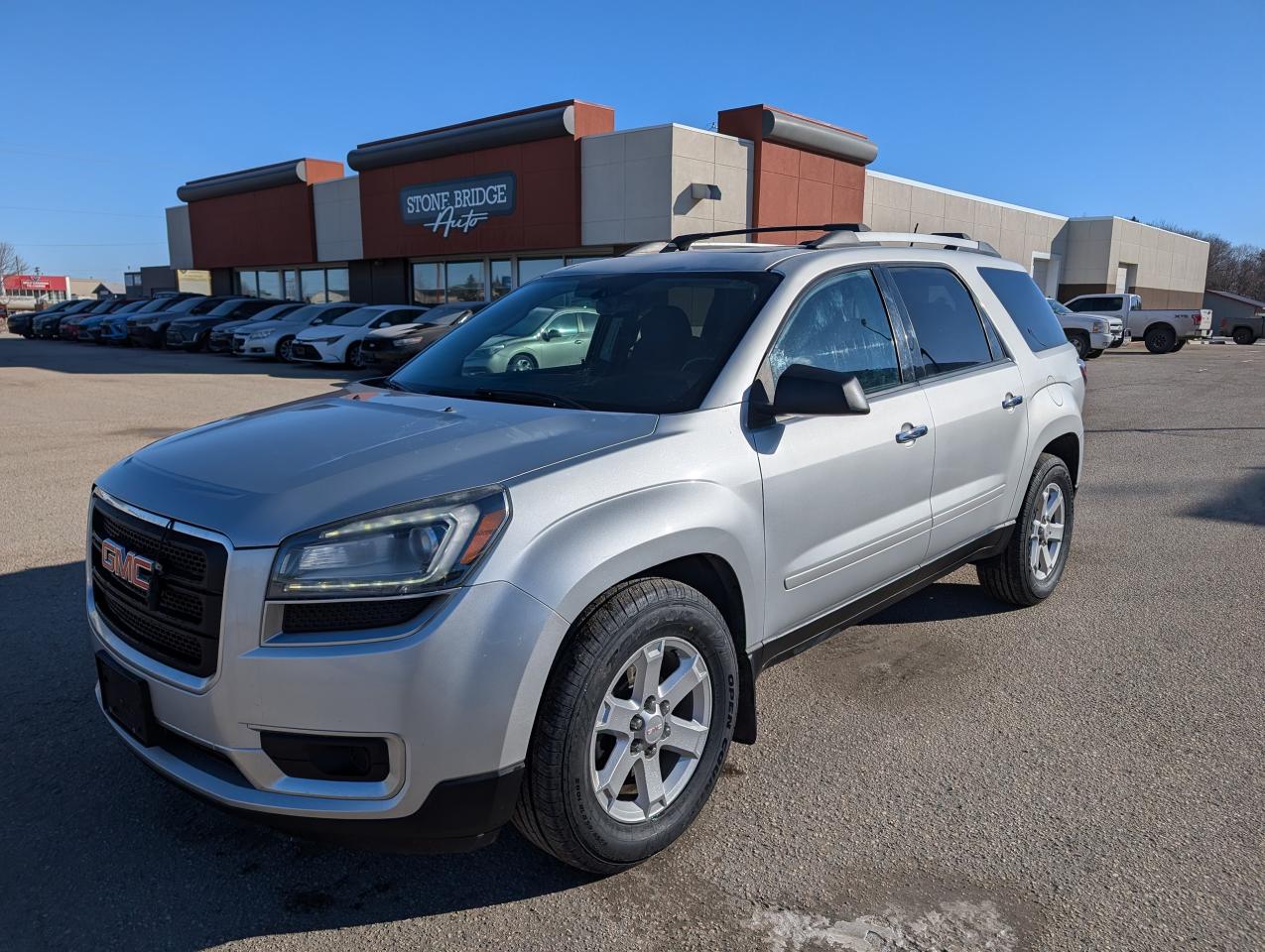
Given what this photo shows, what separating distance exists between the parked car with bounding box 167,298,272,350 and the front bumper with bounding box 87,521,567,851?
1021 inches

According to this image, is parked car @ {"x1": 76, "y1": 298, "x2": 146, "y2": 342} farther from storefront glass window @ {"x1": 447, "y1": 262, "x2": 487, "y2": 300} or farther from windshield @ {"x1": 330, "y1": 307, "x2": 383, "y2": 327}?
windshield @ {"x1": 330, "y1": 307, "x2": 383, "y2": 327}

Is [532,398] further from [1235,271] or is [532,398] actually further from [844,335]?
[1235,271]

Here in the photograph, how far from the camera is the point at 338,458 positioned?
2.64 metres

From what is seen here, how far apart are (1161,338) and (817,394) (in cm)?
3150

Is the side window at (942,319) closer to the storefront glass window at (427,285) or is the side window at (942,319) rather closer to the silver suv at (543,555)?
the silver suv at (543,555)

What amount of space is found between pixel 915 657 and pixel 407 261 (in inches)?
1062

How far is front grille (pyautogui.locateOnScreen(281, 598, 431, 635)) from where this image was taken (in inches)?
89.5

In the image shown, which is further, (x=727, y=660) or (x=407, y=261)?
(x=407, y=261)

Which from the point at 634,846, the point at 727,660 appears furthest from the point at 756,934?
the point at 727,660

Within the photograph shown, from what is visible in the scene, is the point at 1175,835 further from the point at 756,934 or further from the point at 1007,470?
the point at 1007,470

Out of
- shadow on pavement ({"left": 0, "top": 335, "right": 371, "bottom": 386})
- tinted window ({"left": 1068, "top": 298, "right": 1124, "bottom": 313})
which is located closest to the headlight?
shadow on pavement ({"left": 0, "top": 335, "right": 371, "bottom": 386})

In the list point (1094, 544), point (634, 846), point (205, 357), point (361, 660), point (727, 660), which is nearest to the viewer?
point (361, 660)

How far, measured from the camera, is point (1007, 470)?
14.7ft

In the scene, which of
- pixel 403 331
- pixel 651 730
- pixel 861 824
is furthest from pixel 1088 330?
pixel 651 730
